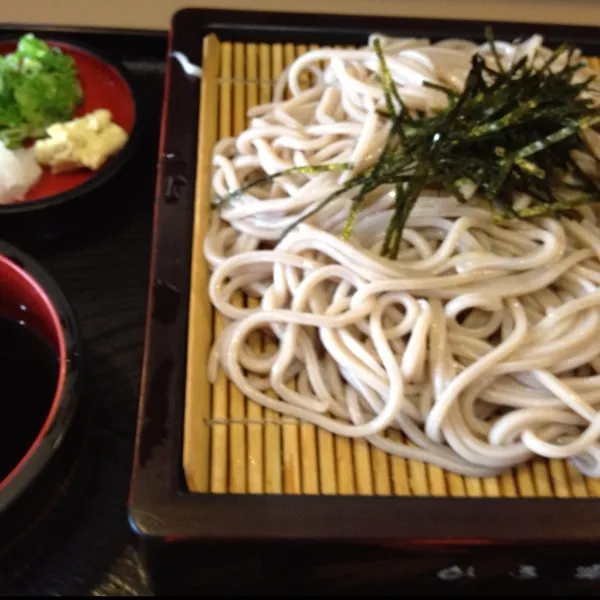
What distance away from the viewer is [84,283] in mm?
1222

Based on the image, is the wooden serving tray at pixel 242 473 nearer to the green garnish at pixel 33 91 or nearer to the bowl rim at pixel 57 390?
the bowl rim at pixel 57 390

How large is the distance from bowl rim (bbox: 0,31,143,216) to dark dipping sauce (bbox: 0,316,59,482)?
0.61 ft

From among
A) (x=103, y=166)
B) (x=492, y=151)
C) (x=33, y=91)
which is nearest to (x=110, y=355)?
(x=103, y=166)

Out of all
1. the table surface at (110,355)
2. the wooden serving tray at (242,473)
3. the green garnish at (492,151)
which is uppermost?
the green garnish at (492,151)

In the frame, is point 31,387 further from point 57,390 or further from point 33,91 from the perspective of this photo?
point 33,91

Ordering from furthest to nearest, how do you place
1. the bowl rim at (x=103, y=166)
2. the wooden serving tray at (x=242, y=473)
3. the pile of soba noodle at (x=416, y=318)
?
1. the bowl rim at (x=103, y=166)
2. the pile of soba noodle at (x=416, y=318)
3. the wooden serving tray at (x=242, y=473)

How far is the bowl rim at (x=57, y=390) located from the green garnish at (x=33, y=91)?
0.37 meters

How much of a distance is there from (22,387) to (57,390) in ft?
0.46

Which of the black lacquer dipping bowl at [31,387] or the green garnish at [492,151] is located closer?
the black lacquer dipping bowl at [31,387]

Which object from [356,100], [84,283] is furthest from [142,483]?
[356,100]

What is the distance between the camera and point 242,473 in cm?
88

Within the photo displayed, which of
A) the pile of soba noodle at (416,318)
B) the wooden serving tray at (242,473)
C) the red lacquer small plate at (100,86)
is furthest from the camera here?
the red lacquer small plate at (100,86)

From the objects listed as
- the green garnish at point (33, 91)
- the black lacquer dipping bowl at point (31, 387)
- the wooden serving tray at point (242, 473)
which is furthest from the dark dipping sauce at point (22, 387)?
the green garnish at point (33, 91)

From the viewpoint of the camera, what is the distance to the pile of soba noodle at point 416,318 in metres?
0.92
